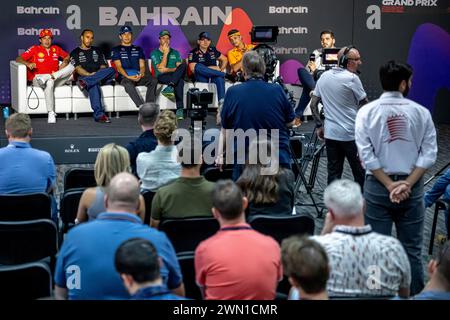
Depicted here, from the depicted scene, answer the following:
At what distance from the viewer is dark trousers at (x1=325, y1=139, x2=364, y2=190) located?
245 inches

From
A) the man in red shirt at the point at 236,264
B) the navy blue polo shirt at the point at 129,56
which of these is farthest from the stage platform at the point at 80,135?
the man in red shirt at the point at 236,264

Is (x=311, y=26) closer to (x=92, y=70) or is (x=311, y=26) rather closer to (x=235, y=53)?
(x=235, y=53)

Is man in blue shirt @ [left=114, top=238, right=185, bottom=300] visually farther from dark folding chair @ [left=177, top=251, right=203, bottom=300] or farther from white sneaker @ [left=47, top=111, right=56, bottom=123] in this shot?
white sneaker @ [left=47, top=111, right=56, bottom=123]

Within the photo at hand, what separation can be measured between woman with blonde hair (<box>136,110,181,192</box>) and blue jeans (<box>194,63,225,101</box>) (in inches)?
250

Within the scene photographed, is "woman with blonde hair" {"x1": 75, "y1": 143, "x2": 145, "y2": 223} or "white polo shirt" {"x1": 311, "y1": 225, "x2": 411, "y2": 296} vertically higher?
"woman with blonde hair" {"x1": 75, "y1": 143, "x2": 145, "y2": 223}

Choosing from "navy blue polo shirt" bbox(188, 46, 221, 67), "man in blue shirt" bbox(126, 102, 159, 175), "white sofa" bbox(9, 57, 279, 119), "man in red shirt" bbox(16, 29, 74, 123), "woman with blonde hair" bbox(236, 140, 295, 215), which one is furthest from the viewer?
"navy blue polo shirt" bbox(188, 46, 221, 67)

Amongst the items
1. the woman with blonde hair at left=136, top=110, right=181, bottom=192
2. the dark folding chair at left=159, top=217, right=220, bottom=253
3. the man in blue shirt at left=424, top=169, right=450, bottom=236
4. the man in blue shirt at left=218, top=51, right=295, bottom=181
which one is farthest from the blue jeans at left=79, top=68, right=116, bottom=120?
the dark folding chair at left=159, top=217, right=220, bottom=253

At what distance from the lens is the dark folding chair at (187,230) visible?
4.20m

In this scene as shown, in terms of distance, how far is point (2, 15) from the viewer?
1149 cm

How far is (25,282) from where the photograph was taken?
3.38m

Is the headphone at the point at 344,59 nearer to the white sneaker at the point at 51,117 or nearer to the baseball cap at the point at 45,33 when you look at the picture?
the white sneaker at the point at 51,117

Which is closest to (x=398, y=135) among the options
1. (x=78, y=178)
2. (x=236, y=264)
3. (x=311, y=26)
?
(x=236, y=264)

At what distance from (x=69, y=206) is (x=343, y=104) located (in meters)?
2.33
